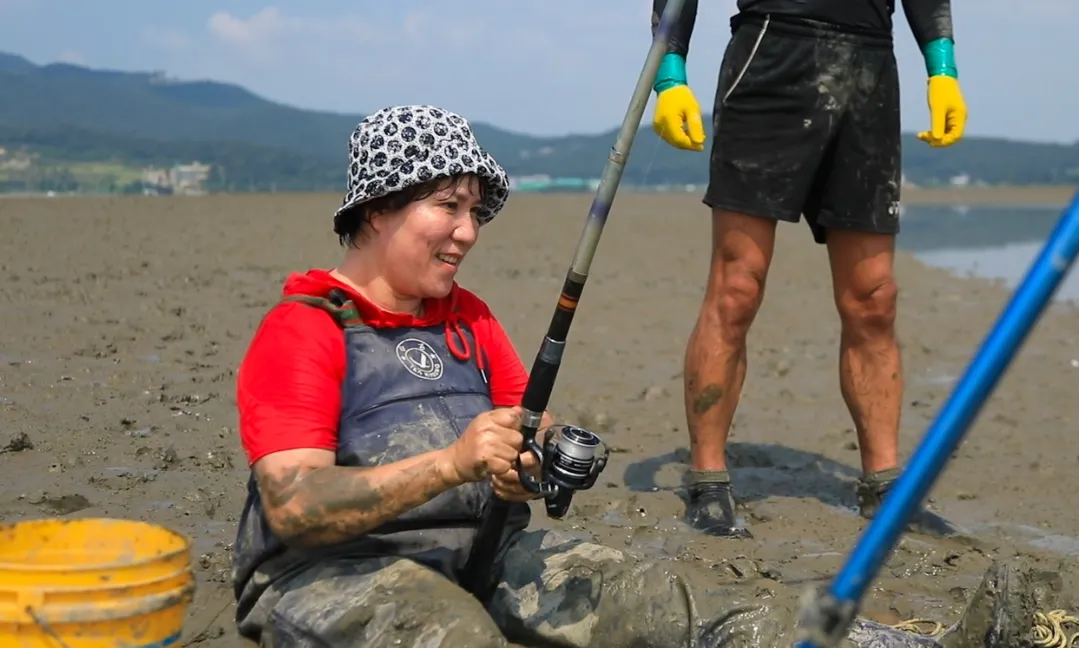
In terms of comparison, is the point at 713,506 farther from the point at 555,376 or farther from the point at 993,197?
the point at 993,197

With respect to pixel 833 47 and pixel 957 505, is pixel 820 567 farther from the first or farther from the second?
pixel 833 47

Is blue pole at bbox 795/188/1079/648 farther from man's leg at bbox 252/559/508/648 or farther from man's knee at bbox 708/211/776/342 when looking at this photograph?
man's knee at bbox 708/211/776/342

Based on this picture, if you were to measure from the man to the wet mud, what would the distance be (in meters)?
0.38

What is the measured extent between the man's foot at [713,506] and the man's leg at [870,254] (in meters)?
0.53

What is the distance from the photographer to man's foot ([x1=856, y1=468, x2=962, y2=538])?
4.31m

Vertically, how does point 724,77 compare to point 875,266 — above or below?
above

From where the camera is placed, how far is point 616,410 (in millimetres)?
6309

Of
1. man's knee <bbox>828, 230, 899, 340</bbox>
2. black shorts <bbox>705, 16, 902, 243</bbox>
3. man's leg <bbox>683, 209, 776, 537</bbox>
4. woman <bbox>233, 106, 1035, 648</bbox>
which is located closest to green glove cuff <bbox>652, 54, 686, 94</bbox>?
black shorts <bbox>705, 16, 902, 243</bbox>

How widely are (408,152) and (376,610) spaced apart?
1017 mm

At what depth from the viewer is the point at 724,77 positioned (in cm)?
439

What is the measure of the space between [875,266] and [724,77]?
0.83m

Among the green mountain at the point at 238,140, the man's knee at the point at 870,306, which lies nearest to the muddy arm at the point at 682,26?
the man's knee at the point at 870,306

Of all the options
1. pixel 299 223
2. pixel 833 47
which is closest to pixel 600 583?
pixel 833 47

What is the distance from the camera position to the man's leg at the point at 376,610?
2623 mm
